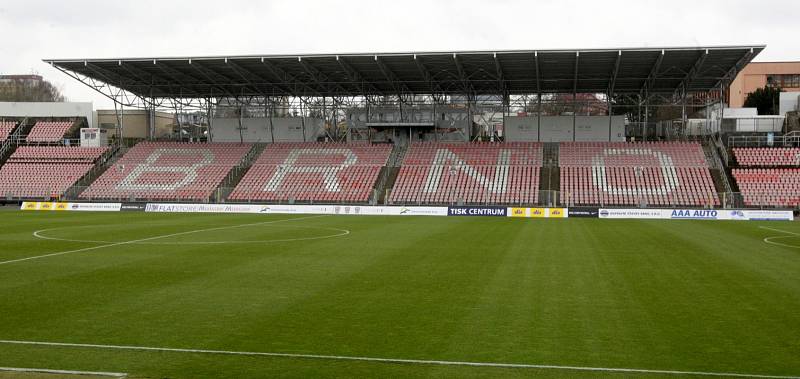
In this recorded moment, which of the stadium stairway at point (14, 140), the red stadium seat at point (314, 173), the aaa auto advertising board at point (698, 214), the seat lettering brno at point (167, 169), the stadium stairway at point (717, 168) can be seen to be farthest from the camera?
the stadium stairway at point (14, 140)

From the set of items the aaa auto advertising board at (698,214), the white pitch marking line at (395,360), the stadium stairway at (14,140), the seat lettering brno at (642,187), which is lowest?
the aaa auto advertising board at (698,214)

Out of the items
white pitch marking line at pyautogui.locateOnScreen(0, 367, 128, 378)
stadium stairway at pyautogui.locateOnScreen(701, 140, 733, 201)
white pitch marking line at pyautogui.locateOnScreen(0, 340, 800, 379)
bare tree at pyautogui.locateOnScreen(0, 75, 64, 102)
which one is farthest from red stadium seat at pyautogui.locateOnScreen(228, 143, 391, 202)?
bare tree at pyautogui.locateOnScreen(0, 75, 64, 102)

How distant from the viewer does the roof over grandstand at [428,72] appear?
5222 cm

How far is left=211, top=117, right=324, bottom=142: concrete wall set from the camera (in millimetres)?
70125

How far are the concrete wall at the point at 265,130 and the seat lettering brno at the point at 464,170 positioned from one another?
14.6 m

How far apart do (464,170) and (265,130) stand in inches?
904

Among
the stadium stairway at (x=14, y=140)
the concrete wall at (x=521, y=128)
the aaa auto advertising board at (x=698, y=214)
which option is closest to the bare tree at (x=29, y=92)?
the stadium stairway at (x=14, y=140)

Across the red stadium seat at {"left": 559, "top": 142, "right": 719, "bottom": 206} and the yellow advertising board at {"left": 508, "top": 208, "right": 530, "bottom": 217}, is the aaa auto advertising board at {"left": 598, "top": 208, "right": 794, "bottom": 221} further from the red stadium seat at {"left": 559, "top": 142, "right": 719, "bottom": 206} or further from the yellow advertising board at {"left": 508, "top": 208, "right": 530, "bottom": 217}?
the red stadium seat at {"left": 559, "top": 142, "right": 719, "bottom": 206}

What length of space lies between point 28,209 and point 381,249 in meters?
38.9

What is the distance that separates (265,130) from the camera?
70.7m

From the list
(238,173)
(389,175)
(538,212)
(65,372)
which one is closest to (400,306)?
(65,372)

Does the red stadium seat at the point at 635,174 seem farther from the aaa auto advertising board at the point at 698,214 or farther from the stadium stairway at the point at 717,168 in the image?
the aaa auto advertising board at the point at 698,214

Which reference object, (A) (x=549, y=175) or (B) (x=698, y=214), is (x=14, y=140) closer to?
(A) (x=549, y=175)

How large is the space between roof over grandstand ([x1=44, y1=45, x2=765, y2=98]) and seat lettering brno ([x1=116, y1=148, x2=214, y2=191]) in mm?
5941
